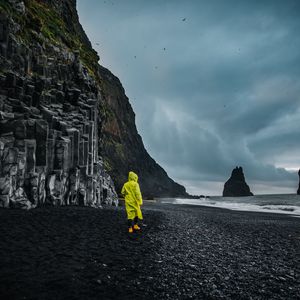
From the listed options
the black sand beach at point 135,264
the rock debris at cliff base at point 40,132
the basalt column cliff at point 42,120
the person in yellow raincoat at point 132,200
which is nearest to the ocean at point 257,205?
the basalt column cliff at point 42,120

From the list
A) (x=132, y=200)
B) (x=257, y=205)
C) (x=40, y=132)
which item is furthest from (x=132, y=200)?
(x=257, y=205)

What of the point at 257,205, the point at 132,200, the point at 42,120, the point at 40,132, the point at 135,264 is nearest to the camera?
the point at 135,264

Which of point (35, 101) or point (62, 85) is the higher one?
point (62, 85)

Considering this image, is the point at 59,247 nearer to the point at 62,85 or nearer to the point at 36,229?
the point at 36,229

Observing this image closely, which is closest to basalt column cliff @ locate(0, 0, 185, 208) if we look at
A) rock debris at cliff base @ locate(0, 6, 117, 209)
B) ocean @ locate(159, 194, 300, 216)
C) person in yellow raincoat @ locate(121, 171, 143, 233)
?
rock debris at cliff base @ locate(0, 6, 117, 209)

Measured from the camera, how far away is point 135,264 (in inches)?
328

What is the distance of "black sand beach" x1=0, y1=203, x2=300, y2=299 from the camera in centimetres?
635

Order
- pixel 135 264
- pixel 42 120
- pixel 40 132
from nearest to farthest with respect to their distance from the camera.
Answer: pixel 135 264
pixel 40 132
pixel 42 120

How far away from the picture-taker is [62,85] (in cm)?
3206

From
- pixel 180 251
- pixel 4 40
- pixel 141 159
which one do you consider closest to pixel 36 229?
pixel 180 251

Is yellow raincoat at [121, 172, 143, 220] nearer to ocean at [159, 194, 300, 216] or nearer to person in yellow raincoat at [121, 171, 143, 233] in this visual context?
person in yellow raincoat at [121, 171, 143, 233]

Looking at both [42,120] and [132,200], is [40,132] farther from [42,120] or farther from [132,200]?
[132,200]

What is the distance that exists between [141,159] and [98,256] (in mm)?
149665

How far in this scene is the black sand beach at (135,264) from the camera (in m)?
6.35
